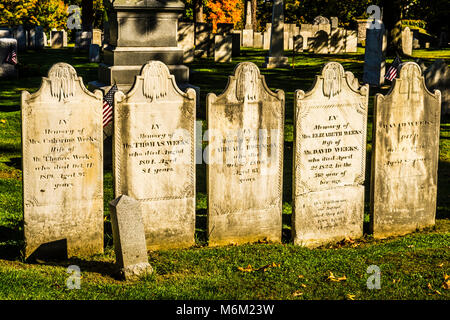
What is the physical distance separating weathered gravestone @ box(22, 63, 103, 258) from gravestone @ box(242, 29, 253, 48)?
32.6 meters

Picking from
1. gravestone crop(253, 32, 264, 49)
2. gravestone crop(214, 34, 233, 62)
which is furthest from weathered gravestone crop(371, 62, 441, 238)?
gravestone crop(253, 32, 264, 49)

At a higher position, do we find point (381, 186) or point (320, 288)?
point (381, 186)

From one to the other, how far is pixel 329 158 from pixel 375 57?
1358 cm

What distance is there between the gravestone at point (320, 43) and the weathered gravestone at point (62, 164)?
82.1 ft

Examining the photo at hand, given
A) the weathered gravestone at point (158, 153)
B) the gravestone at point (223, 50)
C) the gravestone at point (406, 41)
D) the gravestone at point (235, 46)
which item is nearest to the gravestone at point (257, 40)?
the gravestone at point (235, 46)

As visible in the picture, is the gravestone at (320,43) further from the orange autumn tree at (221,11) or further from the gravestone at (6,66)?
the orange autumn tree at (221,11)

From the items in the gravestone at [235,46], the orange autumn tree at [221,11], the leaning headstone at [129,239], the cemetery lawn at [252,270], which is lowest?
the cemetery lawn at [252,270]

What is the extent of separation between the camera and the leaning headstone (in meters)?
6.45

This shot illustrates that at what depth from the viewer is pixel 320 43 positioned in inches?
1228

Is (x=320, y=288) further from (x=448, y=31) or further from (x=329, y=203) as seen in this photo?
(x=448, y=31)

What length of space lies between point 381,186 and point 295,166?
1.20m

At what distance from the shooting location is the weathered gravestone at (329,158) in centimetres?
774
